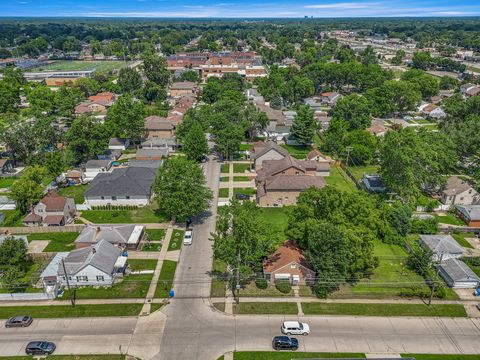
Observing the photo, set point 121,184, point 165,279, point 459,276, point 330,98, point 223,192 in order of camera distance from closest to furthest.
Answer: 1. point 459,276
2. point 165,279
3. point 121,184
4. point 223,192
5. point 330,98

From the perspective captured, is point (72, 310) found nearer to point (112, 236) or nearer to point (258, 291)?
point (112, 236)

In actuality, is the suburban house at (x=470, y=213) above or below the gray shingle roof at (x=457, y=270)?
below

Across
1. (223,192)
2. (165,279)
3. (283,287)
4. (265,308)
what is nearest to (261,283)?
(283,287)

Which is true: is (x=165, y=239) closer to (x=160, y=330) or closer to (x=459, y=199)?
Result: (x=160, y=330)

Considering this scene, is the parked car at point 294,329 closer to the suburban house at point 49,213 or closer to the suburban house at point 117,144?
the suburban house at point 49,213

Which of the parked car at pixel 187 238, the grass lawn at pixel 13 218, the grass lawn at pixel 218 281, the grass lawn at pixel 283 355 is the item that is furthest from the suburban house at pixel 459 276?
the grass lawn at pixel 13 218

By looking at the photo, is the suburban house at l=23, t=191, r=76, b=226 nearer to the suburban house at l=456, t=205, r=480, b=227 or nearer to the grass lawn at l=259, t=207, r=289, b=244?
the grass lawn at l=259, t=207, r=289, b=244
